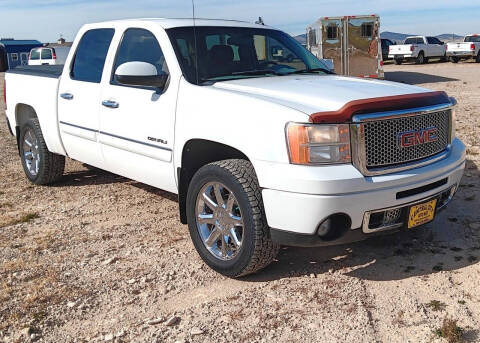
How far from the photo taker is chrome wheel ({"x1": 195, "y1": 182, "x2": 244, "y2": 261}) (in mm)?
3793

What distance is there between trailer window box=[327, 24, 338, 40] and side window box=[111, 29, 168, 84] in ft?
46.1

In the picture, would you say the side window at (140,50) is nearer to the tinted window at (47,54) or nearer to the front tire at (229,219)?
the front tire at (229,219)

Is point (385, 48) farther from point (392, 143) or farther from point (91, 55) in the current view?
point (392, 143)

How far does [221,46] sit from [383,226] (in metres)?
2.03

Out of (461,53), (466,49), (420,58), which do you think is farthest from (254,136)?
(420,58)

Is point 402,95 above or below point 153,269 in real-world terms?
above

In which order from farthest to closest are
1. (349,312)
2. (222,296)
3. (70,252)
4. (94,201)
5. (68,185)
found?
1. (68,185)
2. (94,201)
3. (70,252)
4. (222,296)
5. (349,312)

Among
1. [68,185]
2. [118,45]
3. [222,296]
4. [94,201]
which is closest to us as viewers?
[222,296]

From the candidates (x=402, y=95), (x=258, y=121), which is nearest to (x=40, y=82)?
(x=258, y=121)

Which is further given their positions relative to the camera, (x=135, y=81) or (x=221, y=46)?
(x=221, y=46)

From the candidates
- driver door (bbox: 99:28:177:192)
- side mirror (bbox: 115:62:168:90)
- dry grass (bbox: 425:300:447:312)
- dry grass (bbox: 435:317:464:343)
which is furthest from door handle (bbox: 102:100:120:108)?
dry grass (bbox: 435:317:464:343)

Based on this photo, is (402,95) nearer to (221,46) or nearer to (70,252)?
(221,46)

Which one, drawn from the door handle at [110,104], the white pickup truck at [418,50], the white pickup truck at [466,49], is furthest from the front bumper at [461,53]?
the door handle at [110,104]

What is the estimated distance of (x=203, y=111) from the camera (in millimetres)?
3883
